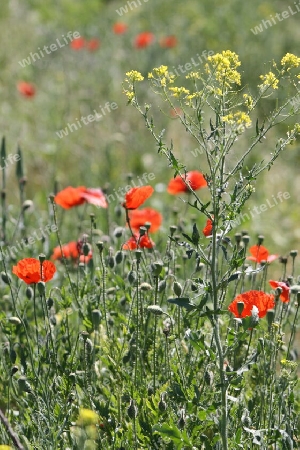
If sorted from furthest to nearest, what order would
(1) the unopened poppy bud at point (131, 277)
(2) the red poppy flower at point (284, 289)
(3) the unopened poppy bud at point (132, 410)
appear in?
(1) the unopened poppy bud at point (131, 277)
(2) the red poppy flower at point (284, 289)
(3) the unopened poppy bud at point (132, 410)

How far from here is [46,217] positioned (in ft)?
16.2

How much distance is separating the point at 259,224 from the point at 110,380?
2914mm

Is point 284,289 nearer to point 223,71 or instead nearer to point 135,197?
point 135,197

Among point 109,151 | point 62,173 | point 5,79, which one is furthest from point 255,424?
point 5,79

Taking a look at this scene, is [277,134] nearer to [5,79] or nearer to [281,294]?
[5,79]

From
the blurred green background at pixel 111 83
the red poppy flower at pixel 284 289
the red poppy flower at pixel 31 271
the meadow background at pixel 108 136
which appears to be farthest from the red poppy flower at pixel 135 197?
the blurred green background at pixel 111 83

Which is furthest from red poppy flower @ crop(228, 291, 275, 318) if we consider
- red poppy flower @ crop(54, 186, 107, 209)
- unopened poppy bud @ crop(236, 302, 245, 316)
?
red poppy flower @ crop(54, 186, 107, 209)

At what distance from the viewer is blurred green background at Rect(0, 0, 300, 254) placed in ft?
18.9

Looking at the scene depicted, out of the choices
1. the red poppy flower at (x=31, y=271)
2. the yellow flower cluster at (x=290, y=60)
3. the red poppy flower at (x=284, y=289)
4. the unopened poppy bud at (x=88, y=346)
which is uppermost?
the yellow flower cluster at (x=290, y=60)

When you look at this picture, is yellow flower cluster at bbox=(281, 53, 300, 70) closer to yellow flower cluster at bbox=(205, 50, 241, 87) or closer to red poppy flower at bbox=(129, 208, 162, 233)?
yellow flower cluster at bbox=(205, 50, 241, 87)

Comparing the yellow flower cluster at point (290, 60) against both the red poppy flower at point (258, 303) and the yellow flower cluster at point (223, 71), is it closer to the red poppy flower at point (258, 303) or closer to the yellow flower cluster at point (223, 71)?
the yellow flower cluster at point (223, 71)

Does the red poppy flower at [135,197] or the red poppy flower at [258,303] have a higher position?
the red poppy flower at [135,197]

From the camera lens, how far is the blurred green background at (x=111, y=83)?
18.9ft

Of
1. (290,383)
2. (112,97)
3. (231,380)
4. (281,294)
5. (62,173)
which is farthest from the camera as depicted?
(112,97)
